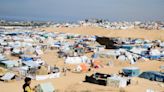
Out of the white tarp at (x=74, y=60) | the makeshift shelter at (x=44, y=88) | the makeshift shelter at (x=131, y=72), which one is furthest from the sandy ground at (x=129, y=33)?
the makeshift shelter at (x=44, y=88)

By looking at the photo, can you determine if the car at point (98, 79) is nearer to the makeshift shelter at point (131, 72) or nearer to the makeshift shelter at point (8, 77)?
the makeshift shelter at point (131, 72)

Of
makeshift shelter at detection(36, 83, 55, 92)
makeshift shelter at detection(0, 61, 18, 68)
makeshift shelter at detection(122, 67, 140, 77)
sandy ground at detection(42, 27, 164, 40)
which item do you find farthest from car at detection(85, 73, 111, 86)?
sandy ground at detection(42, 27, 164, 40)

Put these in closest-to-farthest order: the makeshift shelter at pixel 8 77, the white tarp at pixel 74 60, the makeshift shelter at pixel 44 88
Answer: the makeshift shelter at pixel 44 88, the makeshift shelter at pixel 8 77, the white tarp at pixel 74 60

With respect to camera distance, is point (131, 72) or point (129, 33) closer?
point (131, 72)

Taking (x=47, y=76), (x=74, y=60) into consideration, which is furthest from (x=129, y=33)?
(x=47, y=76)

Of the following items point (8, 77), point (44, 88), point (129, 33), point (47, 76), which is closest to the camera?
point (44, 88)

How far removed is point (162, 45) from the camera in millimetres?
43406

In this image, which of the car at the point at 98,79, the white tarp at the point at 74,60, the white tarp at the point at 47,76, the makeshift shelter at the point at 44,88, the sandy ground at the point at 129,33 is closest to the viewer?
the makeshift shelter at the point at 44,88

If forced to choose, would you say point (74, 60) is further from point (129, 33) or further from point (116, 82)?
point (129, 33)

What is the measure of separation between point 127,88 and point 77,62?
973cm

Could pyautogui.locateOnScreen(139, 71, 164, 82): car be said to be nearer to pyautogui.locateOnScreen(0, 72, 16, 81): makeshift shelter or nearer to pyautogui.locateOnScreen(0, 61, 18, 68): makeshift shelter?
pyautogui.locateOnScreen(0, 72, 16, 81): makeshift shelter

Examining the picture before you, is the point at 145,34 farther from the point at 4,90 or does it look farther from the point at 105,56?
the point at 4,90

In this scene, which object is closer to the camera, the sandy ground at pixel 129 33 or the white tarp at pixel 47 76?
the white tarp at pixel 47 76

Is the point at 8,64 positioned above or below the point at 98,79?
above
